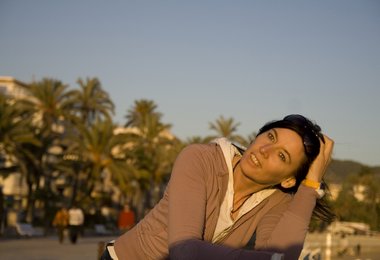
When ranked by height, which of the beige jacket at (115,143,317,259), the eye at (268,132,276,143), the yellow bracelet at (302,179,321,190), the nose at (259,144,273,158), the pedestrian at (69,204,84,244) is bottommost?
the pedestrian at (69,204,84,244)

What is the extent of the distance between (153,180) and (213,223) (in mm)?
51808

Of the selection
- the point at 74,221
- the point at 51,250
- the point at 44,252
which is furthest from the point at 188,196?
the point at 74,221

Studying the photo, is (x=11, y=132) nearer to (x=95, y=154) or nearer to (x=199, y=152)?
(x=95, y=154)

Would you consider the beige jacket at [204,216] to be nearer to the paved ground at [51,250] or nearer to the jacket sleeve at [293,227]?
the jacket sleeve at [293,227]

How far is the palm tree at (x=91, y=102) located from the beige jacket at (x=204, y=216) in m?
46.5

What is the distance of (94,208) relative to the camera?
161 feet

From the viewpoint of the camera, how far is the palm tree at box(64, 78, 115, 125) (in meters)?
49.5

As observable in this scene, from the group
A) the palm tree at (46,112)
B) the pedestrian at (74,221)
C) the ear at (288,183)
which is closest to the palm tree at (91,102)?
the palm tree at (46,112)

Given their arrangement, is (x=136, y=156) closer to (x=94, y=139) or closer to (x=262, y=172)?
(x=94, y=139)

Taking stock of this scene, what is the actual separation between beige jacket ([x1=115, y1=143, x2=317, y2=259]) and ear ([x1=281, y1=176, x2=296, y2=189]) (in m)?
0.03

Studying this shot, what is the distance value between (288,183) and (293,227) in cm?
25

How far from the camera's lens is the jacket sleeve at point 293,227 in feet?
6.94

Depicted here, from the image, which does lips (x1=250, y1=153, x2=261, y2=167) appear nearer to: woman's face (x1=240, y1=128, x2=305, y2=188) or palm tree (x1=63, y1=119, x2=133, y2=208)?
woman's face (x1=240, y1=128, x2=305, y2=188)

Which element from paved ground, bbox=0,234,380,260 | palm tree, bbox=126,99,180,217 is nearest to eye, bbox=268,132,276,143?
paved ground, bbox=0,234,380,260
